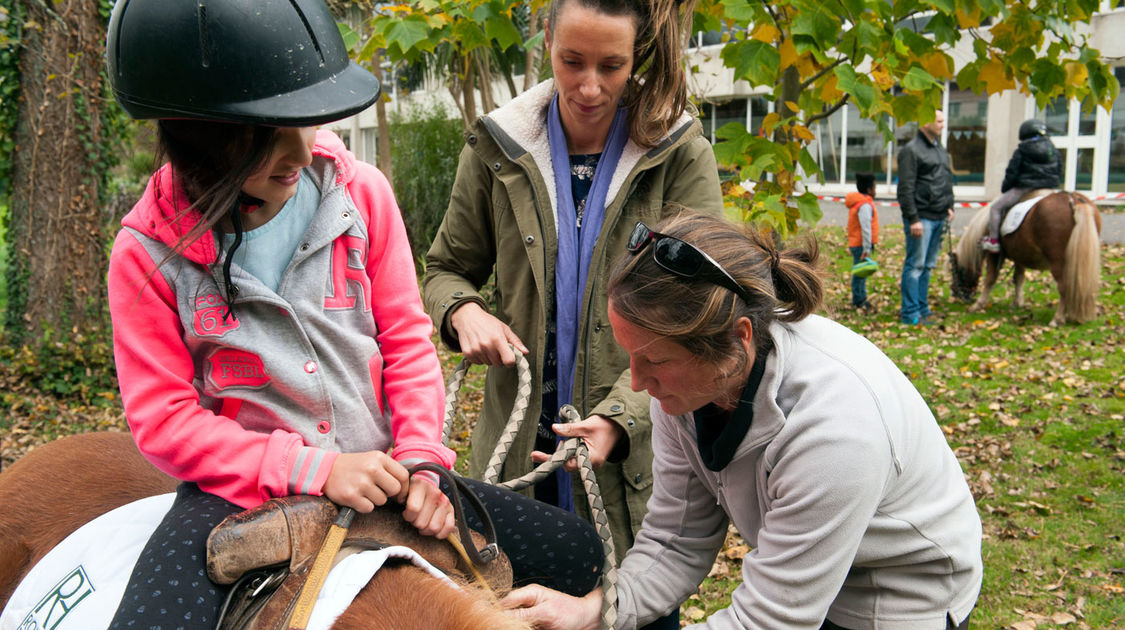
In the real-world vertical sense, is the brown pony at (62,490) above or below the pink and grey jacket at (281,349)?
below

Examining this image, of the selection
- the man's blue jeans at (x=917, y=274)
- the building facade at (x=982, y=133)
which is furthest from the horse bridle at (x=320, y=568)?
the building facade at (x=982, y=133)

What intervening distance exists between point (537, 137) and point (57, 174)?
643cm

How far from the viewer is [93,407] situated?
6.99 m

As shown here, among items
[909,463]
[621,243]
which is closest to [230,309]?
[621,243]

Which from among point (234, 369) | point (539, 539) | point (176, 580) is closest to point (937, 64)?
point (539, 539)

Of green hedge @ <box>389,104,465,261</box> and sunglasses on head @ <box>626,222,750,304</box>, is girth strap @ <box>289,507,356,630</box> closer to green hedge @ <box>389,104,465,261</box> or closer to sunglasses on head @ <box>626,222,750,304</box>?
sunglasses on head @ <box>626,222,750,304</box>

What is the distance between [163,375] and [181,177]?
1.18ft

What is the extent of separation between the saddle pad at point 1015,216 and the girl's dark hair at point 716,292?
341 inches

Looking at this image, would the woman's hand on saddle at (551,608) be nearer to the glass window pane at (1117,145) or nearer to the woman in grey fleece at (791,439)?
the woman in grey fleece at (791,439)

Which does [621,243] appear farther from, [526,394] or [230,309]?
[230,309]

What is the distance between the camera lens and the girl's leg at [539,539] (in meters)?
1.87

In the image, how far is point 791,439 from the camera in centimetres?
172

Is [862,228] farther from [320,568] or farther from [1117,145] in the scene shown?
[1117,145]

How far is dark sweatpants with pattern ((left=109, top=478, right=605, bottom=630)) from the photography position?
143cm
